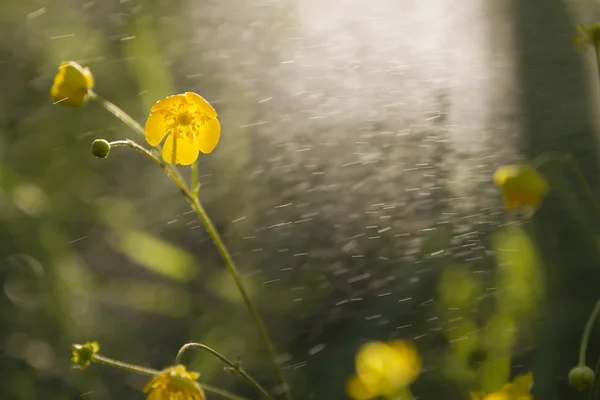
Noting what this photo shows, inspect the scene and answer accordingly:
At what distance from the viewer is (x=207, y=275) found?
1167 mm

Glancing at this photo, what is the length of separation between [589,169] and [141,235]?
69 centimetres

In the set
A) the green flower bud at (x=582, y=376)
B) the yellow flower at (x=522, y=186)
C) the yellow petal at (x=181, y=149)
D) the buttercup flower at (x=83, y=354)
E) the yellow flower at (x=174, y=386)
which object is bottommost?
the green flower bud at (x=582, y=376)

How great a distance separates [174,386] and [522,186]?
31cm

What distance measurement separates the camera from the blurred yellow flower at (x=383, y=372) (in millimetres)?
599

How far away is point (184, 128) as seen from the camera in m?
0.61

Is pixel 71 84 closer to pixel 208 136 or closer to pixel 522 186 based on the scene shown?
pixel 208 136

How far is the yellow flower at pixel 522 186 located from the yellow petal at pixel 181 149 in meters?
0.25

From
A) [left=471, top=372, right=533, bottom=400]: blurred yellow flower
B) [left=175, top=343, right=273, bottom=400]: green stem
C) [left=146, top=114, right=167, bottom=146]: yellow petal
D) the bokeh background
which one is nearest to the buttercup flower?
[left=175, top=343, right=273, bottom=400]: green stem

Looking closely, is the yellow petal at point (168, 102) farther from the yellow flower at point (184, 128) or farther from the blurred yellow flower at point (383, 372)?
the blurred yellow flower at point (383, 372)

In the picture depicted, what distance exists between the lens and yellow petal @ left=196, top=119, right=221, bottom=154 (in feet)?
2.00

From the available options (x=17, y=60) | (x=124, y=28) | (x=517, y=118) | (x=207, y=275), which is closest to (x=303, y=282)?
(x=207, y=275)

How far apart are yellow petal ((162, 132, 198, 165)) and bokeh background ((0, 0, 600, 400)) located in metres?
0.44

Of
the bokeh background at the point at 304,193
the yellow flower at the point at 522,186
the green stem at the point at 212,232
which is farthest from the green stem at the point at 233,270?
the bokeh background at the point at 304,193

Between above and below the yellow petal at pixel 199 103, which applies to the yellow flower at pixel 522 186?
below
